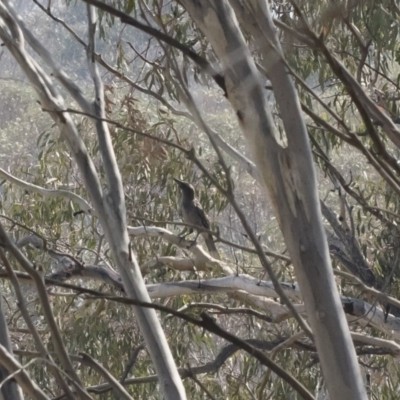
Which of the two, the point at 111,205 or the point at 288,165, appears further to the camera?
the point at 111,205

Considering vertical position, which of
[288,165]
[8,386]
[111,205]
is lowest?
[8,386]

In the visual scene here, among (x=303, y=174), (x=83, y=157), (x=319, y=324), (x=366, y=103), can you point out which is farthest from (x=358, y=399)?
(x=83, y=157)

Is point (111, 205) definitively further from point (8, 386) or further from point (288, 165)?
point (8, 386)

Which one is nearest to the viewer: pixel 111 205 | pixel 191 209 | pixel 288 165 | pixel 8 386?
pixel 8 386

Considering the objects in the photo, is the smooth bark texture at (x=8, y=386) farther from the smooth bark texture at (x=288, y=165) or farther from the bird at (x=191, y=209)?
the bird at (x=191, y=209)

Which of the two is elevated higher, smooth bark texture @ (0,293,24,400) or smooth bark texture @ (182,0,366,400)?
smooth bark texture @ (182,0,366,400)

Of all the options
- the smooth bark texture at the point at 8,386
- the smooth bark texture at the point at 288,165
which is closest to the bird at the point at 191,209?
the smooth bark texture at the point at 288,165

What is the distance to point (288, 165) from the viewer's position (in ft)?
3.51

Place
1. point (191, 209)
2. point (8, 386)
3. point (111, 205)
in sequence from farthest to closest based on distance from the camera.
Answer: point (191, 209), point (111, 205), point (8, 386)

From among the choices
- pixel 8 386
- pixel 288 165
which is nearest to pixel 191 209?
pixel 288 165

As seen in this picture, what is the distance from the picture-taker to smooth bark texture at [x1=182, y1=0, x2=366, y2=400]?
3.30 feet

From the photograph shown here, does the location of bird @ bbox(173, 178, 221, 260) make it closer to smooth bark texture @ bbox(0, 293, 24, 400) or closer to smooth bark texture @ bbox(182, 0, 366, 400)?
smooth bark texture @ bbox(182, 0, 366, 400)

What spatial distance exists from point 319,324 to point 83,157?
113 centimetres

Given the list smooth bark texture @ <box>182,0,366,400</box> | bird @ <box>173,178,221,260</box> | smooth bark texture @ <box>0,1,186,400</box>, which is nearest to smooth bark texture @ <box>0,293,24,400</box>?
smooth bark texture @ <box>182,0,366,400</box>
